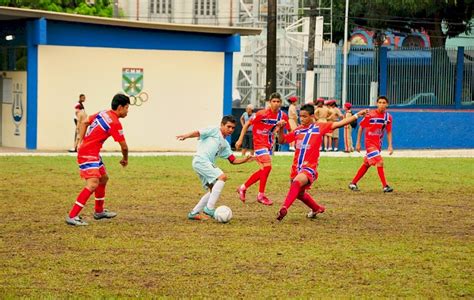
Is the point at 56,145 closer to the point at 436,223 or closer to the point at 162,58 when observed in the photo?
the point at 162,58

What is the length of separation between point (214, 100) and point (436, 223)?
69.1ft

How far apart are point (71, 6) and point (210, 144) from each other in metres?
43.6

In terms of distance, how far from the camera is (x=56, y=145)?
3309 centimetres

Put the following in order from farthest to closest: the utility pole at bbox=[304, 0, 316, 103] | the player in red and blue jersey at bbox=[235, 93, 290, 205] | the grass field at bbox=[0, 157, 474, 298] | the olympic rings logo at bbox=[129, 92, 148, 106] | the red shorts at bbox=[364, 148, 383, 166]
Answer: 1. the utility pole at bbox=[304, 0, 316, 103]
2. the olympic rings logo at bbox=[129, 92, 148, 106]
3. the red shorts at bbox=[364, 148, 383, 166]
4. the player in red and blue jersey at bbox=[235, 93, 290, 205]
5. the grass field at bbox=[0, 157, 474, 298]

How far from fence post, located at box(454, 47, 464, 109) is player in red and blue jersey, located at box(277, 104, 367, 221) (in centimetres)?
2965

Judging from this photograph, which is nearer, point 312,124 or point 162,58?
point 312,124

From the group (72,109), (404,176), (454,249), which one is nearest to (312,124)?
(454,249)

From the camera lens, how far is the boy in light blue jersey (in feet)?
48.5

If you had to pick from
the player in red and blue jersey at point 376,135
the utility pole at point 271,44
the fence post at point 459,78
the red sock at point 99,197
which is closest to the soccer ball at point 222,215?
the red sock at point 99,197

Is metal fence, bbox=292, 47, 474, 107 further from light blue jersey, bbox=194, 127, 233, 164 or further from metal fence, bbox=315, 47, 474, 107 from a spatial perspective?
light blue jersey, bbox=194, 127, 233, 164

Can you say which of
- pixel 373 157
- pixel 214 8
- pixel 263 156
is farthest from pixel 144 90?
pixel 214 8

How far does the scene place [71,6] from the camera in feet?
187

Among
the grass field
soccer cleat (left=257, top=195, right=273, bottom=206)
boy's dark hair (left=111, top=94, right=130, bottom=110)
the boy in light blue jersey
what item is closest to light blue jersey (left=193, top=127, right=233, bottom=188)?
the boy in light blue jersey

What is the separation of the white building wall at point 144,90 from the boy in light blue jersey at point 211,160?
18.5 metres
